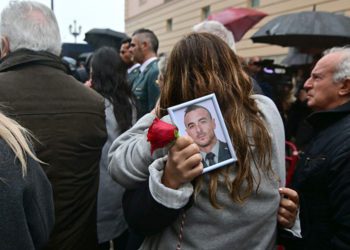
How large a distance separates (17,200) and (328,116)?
1.56 metres

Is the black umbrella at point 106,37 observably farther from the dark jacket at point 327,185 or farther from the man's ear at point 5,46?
the dark jacket at point 327,185

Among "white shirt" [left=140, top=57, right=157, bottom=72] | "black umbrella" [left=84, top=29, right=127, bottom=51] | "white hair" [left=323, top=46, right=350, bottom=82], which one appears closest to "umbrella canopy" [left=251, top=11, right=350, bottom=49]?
"white shirt" [left=140, top=57, right=157, bottom=72]

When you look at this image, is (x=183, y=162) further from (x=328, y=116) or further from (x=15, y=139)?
(x=328, y=116)

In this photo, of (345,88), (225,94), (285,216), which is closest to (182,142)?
(225,94)

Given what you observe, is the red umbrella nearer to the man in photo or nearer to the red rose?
the man in photo

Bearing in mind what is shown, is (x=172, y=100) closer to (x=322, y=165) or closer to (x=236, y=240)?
(x=236, y=240)

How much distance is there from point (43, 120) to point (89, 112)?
0.26 meters

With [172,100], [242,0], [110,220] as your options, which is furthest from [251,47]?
[172,100]

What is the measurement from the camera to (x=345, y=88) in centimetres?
208

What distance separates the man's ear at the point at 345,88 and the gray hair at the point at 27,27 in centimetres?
152

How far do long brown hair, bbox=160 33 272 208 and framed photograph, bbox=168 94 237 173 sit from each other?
5cm

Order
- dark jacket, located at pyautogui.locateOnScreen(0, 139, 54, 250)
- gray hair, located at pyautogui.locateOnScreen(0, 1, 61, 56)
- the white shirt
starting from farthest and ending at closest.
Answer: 1. the white shirt
2. gray hair, located at pyautogui.locateOnScreen(0, 1, 61, 56)
3. dark jacket, located at pyautogui.locateOnScreen(0, 139, 54, 250)

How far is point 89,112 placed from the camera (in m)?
1.95

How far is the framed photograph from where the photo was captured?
124cm
